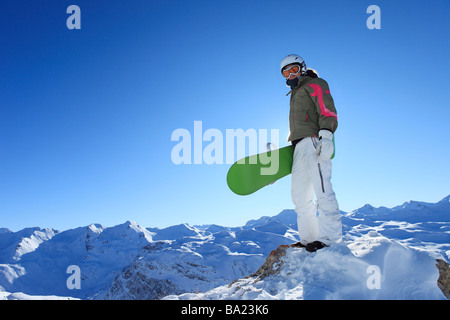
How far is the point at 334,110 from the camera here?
16.3 feet

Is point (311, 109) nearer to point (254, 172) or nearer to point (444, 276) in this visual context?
point (254, 172)

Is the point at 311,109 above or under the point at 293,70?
under

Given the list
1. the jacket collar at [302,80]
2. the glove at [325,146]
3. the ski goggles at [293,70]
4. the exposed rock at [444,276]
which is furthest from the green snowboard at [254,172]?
the exposed rock at [444,276]

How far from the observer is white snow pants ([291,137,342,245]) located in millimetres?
4465

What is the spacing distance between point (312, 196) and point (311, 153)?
862mm

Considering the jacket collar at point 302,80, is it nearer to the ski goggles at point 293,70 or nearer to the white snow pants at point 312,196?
the ski goggles at point 293,70

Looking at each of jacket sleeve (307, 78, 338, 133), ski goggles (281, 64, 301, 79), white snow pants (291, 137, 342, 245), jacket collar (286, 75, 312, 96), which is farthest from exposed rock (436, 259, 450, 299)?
ski goggles (281, 64, 301, 79)

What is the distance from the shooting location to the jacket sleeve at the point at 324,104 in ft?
16.0

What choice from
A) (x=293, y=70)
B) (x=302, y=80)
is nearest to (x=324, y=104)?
(x=302, y=80)

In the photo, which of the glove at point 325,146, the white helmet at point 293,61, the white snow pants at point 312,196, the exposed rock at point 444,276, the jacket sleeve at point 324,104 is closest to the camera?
the exposed rock at point 444,276

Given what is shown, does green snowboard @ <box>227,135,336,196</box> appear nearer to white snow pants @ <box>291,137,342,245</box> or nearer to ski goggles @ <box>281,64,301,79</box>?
white snow pants @ <box>291,137,342,245</box>

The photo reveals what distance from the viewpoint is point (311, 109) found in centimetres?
527

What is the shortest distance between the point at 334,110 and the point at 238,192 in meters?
2.60
